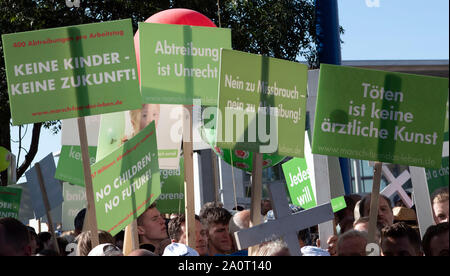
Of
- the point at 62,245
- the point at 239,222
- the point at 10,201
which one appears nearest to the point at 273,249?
the point at 239,222

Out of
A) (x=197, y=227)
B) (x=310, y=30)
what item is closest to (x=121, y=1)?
(x=310, y=30)

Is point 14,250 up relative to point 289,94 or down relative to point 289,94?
down

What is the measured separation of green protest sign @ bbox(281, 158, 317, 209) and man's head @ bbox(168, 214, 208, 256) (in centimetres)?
137

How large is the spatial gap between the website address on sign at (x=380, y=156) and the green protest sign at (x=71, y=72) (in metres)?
1.50

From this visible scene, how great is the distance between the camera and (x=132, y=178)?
5746 millimetres

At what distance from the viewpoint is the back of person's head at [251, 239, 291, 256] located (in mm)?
4152

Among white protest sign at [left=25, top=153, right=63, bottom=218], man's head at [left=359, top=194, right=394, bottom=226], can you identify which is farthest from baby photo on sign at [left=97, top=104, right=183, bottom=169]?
man's head at [left=359, top=194, right=394, bottom=226]

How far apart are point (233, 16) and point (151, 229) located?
1012 cm

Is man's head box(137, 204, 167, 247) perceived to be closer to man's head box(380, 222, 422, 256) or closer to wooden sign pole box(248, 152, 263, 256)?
wooden sign pole box(248, 152, 263, 256)

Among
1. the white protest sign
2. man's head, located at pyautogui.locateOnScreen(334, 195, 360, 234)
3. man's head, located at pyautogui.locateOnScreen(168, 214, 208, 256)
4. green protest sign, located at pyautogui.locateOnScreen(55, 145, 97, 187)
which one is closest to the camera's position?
man's head, located at pyautogui.locateOnScreen(168, 214, 208, 256)

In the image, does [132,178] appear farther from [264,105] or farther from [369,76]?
[369,76]

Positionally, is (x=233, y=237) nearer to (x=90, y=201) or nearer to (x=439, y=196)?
(x=90, y=201)

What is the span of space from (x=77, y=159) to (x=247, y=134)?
364cm
